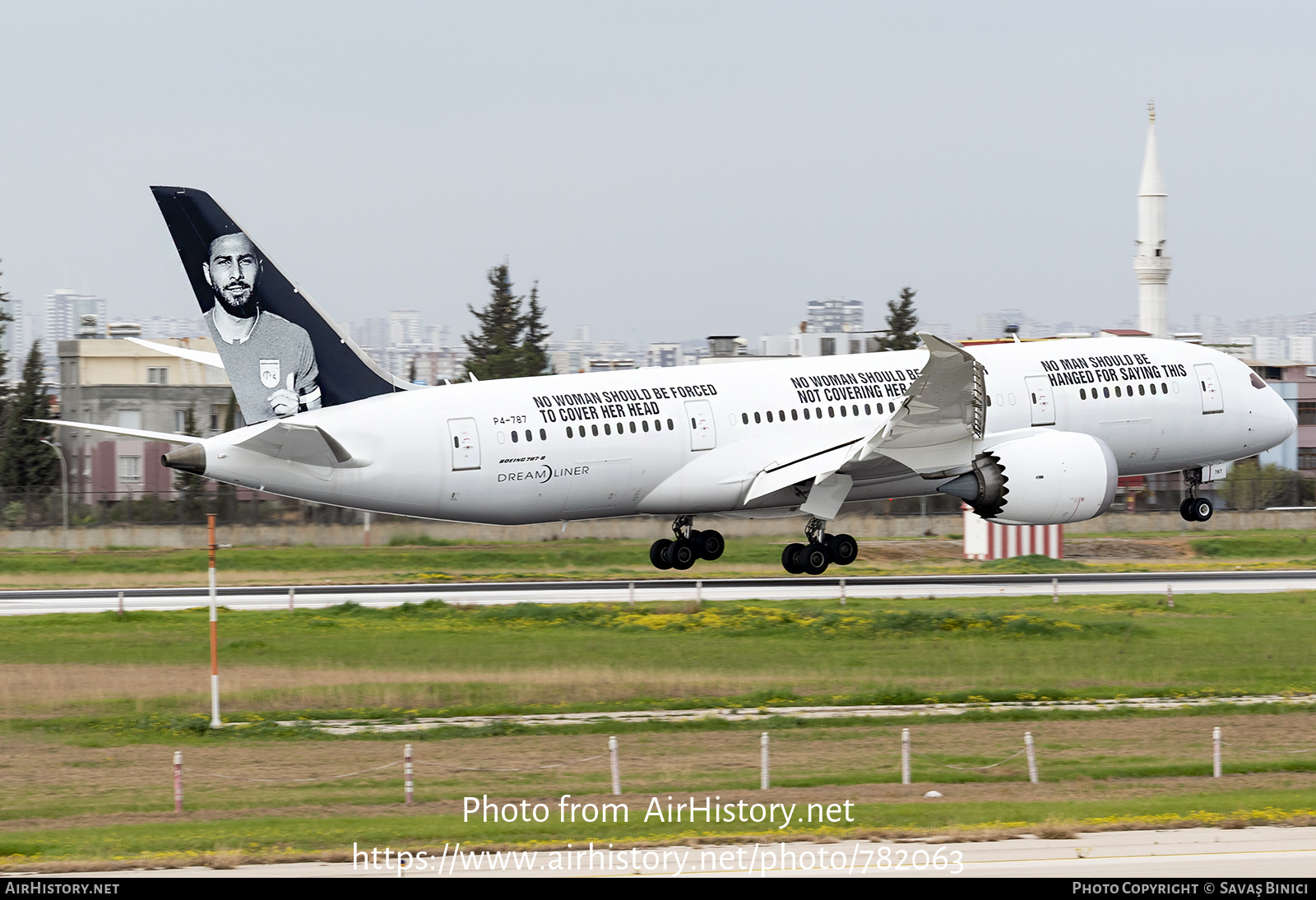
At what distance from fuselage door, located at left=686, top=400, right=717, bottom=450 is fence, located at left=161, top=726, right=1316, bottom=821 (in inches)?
526

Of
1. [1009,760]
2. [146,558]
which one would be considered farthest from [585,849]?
[146,558]

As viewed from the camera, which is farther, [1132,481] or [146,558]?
[1132,481]

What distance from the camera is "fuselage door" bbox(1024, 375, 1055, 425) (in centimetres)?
4250

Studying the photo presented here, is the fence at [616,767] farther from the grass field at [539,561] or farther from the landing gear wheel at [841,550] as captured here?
the grass field at [539,561]

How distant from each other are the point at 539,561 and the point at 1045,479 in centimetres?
2275

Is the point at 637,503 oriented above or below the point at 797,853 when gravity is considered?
above

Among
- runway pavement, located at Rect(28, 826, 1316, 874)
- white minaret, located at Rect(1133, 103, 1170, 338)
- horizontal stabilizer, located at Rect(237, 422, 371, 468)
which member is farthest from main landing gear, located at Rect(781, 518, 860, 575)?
white minaret, located at Rect(1133, 103, 1170, 338)

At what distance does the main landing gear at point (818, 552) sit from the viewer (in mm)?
42562

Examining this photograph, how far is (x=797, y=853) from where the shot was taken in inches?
711

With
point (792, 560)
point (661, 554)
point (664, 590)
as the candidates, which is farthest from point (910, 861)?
point (664, 590)

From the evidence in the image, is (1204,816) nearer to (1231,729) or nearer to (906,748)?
(906,748)

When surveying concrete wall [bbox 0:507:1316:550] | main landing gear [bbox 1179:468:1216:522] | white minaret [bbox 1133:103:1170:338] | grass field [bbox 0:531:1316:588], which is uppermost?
white minaret [bbox 1133:103:1170:338]

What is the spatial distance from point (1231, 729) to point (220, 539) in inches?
1895

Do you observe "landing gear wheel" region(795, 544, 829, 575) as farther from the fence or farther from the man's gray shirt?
the fence
